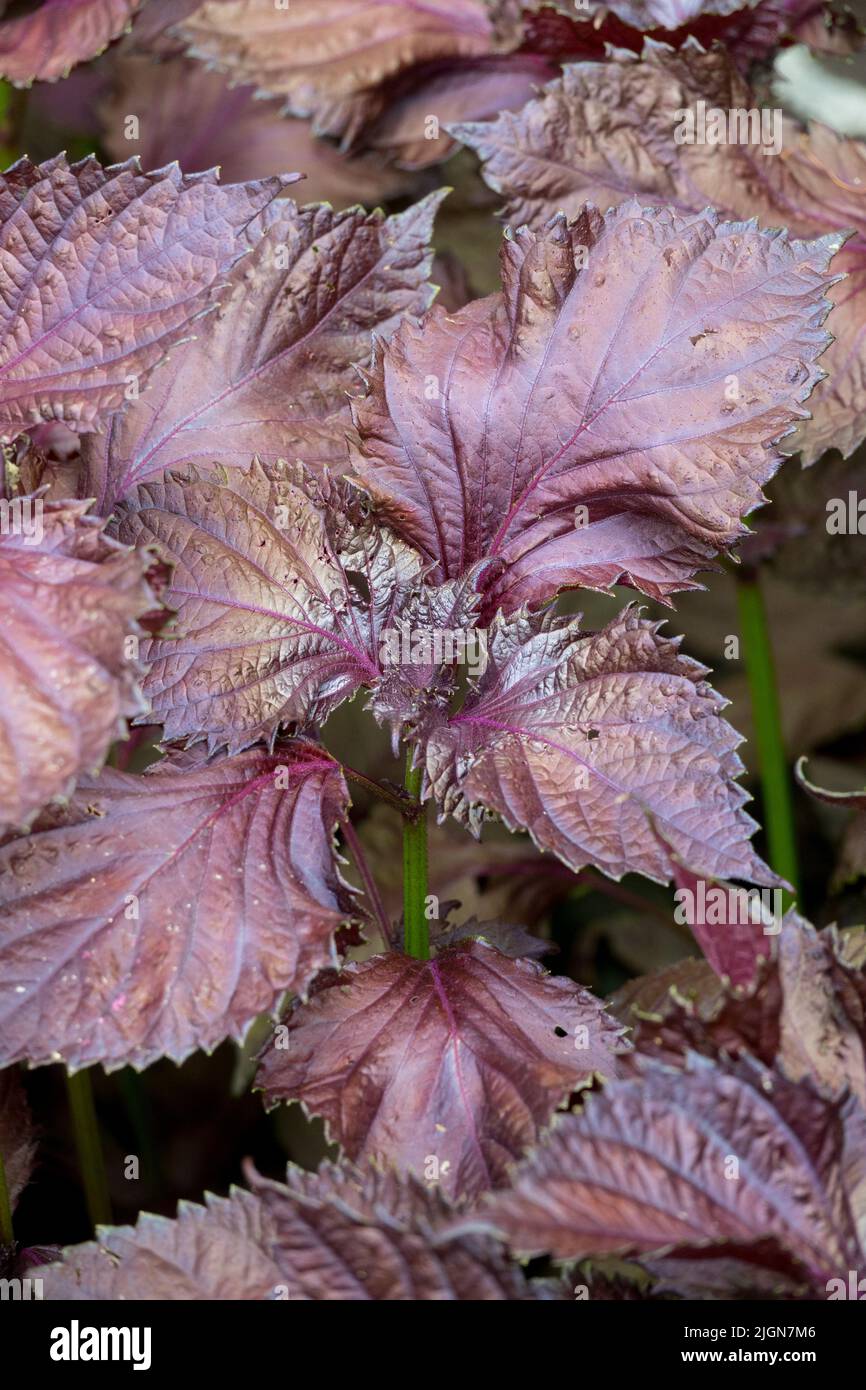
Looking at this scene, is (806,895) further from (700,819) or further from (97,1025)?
(97,1025)

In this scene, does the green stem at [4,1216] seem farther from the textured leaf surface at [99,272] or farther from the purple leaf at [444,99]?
the purple leaf at [444,99]

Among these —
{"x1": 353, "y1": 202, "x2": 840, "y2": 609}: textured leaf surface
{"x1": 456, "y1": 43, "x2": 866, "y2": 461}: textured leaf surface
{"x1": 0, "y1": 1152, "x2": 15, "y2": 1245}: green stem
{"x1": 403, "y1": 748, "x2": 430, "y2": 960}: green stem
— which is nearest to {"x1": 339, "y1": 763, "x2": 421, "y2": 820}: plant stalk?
{"x1": 403, "y1": 748, "x2": 430, "y2": 960}: green stem

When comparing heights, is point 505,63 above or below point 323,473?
above

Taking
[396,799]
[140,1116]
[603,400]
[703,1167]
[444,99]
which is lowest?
[140,1116]

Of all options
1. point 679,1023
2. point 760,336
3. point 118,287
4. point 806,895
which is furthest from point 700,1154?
point 806,895

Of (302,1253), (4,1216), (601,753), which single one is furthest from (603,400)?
(4,1216)

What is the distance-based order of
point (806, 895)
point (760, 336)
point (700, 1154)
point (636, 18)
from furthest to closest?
point (806, 895)
point (636, 18)
point (760, 336)
point (700, 1154)

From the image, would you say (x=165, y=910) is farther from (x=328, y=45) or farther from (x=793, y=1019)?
(x=328, y=45)

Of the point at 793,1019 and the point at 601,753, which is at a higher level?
the point at 601,753
